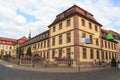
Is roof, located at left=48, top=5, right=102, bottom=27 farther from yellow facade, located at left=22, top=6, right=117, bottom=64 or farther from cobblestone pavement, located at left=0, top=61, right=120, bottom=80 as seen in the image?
cobblestone pavement, located at left=0, top=61, right=120, bottom=80

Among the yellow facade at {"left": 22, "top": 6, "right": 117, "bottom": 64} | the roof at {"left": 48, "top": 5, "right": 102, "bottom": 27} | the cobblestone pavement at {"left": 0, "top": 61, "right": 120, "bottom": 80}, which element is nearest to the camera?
the cobblestone pavement at {"left": 0, "top": 61, "right": 120, "bottom": 80}

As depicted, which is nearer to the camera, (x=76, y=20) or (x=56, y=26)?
(x=76, y=20)

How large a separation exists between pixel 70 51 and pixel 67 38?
3399mm

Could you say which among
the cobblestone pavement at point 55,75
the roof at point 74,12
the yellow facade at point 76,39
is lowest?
the cobblestone pavement at point 55,75

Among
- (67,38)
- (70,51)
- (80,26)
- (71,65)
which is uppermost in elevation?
(80,26)

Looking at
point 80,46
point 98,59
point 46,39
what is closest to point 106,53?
point 98,59

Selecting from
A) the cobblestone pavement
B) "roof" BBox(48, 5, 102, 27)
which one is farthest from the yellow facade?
the cobblestone pavement

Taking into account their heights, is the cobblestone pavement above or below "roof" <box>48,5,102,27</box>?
below

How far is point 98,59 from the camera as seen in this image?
38969mm

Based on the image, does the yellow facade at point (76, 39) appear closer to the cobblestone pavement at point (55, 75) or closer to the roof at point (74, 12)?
the roof at point (74, 12)

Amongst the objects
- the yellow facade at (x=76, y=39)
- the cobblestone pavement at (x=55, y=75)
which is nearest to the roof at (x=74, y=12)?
the yellow facade at (x=76, y=39)

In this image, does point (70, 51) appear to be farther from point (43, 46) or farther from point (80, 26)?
point (43, 46)

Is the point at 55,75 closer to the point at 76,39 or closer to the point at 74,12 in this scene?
the point at 76,39

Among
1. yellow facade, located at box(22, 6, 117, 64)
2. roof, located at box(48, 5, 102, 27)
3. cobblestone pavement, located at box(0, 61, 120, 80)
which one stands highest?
roof, located at box(48, 5, 102, 27)
